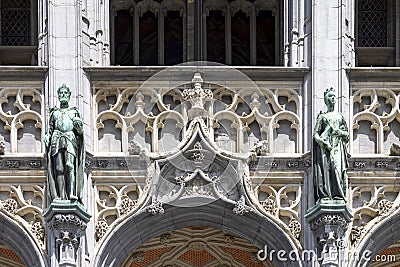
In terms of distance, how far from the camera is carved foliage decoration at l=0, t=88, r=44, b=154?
150ft

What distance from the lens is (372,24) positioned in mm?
48875

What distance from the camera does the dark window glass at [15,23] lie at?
48719 millimetres

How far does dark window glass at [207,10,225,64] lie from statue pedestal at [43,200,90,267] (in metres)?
5.07

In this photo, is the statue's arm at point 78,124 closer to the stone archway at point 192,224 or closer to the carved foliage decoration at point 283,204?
the stone archway at point 192,224

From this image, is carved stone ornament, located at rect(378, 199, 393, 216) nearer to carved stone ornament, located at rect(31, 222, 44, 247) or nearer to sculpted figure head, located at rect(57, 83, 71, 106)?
sculpted figure head, located at rect(57, 83, 71, 106)

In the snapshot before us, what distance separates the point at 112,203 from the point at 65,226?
126 cm

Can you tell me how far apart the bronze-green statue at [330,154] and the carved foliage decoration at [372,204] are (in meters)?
0.67

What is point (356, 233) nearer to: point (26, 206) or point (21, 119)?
point (26, 206)

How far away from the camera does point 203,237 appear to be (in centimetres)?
4662

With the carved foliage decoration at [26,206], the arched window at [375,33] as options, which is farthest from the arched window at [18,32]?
the arched window at [375,33]

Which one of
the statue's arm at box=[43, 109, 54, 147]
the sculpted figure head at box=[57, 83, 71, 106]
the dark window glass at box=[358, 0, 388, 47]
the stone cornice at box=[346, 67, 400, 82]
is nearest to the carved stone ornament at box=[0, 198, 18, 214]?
the statue's arm at box=[43, 109, 54, 147]

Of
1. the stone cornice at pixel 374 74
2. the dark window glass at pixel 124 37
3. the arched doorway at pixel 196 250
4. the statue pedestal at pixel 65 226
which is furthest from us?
the dark window glass at pixel 124 37

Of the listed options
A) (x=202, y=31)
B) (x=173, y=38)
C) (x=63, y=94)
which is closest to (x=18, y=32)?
(x=173, y=38)

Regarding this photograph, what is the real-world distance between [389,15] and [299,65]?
2975 millimetres
